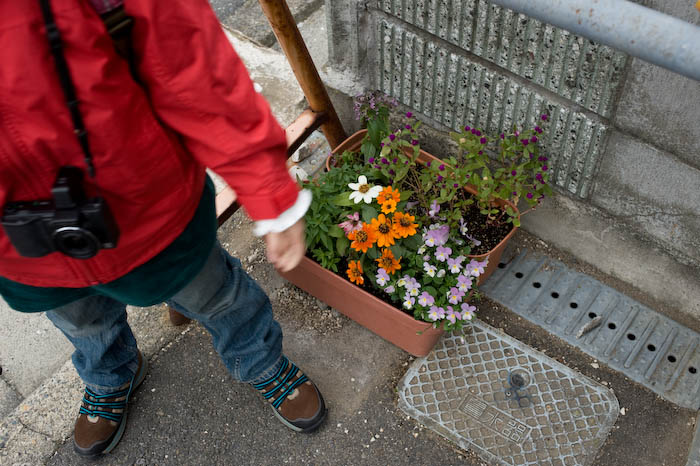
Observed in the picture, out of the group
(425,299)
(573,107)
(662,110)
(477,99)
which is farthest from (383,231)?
(662,110)

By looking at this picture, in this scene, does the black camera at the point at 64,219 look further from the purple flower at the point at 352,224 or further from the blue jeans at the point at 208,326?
the purple flower at the point at 352,224

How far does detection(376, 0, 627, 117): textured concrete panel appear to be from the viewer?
1.91m

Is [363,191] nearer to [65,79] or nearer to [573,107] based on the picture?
[573,107]

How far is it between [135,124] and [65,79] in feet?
0.55

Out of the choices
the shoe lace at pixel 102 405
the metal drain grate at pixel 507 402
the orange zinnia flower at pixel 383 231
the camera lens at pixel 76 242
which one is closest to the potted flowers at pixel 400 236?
the orange zinnia flower at pixel 383 231

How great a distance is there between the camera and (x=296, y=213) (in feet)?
4.66

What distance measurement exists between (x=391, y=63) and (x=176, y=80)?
4.63ft

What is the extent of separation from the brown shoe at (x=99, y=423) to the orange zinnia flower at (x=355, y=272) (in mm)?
883

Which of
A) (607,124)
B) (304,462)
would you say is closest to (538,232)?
(607,124)

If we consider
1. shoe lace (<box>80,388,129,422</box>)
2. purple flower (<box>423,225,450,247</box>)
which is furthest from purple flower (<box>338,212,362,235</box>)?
shoe lace (<box>80,388,129,422</box>)

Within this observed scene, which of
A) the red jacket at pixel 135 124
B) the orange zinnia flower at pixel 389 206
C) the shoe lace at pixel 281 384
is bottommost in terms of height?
the shoe lace at pixel 281 384

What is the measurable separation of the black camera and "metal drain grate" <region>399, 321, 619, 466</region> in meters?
1.33

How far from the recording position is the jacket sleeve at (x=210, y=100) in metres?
1.16

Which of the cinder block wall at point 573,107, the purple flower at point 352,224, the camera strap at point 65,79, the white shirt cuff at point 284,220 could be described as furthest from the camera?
the purple flower at point 352,224
